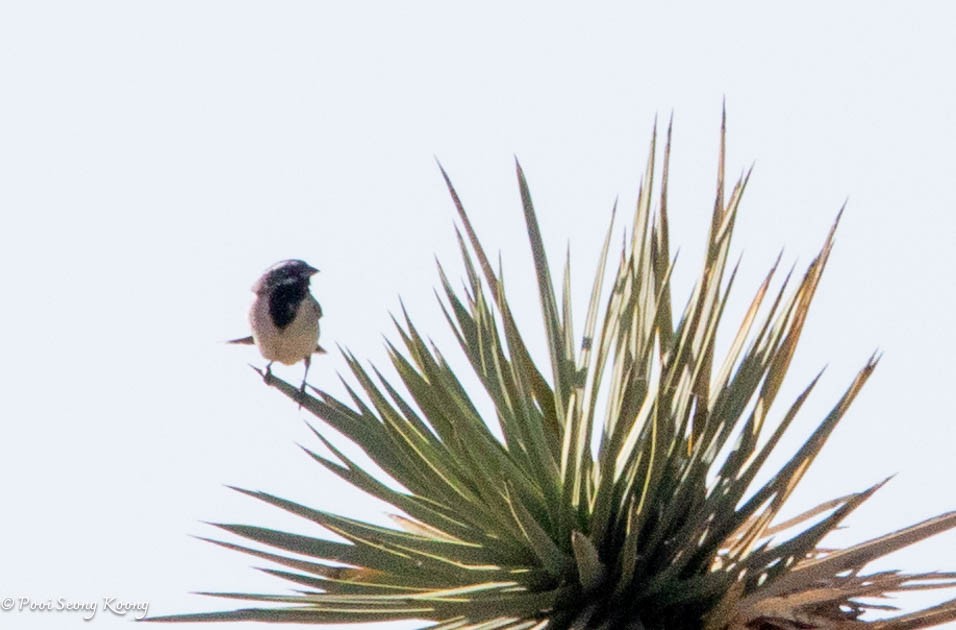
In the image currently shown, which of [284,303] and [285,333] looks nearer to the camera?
[285,333]

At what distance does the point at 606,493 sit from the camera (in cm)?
439

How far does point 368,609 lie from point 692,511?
3.38 feet

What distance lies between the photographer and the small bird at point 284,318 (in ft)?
26.4

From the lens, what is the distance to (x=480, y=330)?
5027mm

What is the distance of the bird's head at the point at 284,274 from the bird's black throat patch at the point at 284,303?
0.06 metres

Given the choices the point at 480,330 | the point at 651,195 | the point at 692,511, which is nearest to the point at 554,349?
the point at 480,330

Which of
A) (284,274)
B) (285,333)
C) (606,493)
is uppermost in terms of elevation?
(284,274)

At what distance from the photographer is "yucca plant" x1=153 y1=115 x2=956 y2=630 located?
13.7ft

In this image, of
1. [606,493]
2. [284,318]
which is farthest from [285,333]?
[606,493]

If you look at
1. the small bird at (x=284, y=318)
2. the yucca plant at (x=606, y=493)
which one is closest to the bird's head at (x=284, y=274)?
the small bird at (x=284, y=318)

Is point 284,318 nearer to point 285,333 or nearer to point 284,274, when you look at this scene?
point 285,333

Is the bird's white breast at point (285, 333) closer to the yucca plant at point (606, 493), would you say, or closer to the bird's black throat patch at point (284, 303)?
the bird's black throat patch at point (284, 303)

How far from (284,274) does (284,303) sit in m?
0.31

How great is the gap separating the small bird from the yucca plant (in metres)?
2.93
